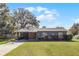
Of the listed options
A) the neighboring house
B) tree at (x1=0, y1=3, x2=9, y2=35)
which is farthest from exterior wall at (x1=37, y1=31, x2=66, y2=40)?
tree at (x1=0, y1=3, x2=9, y2=35)

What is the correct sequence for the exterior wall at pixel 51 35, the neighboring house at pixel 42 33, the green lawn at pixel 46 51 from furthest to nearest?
the exterior wall at pixel 51 35 → the neighboring house at pixel 42 33 → the green lawn at pixel 46 51

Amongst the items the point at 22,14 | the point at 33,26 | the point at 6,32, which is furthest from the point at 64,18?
the point at 33,26

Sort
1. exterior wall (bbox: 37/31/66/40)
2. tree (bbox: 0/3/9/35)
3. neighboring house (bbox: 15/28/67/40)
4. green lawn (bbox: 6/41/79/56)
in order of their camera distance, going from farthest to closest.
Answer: exterior wall (bbox: 37/31/66/40) < neighboring house (bbox: 15/28/67/40) < tree (bbox: 0/3/9/35) < green lawn (bbox: 6/41/79/56)

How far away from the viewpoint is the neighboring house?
706 inches

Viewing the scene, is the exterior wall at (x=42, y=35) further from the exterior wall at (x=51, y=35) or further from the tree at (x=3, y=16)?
the tree at (x=3, y=16)

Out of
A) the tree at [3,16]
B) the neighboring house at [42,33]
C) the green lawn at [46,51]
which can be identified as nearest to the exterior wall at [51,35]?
the neighboring house at [42,33]

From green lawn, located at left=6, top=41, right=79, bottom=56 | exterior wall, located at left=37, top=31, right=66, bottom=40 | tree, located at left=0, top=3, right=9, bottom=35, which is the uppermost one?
tree, located at left=0, top=3, right=9, bottom=35

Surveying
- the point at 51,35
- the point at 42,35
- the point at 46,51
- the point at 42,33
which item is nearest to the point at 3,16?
the point at 42,35

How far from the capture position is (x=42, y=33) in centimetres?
1889

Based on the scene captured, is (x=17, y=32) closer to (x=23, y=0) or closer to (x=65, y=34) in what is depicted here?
(x=65, y=34)

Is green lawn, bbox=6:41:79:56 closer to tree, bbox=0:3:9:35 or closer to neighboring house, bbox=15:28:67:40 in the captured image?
tree, bbox=0:3:9:35

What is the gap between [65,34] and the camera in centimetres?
1861

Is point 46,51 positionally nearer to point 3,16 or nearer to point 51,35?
point 3,16

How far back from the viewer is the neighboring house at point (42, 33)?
17.9 meters
